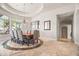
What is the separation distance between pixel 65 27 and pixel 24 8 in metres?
0.75

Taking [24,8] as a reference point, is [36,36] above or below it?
below

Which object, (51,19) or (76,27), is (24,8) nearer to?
(51,19)

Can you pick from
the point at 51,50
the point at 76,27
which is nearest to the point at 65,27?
the point at 76,27


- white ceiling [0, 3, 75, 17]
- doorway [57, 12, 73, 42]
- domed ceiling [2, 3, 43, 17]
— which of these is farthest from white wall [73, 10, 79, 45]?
domed ceiling [2, 3, 43, 17]

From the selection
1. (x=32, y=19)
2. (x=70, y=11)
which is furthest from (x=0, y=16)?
(x=70, y=11)

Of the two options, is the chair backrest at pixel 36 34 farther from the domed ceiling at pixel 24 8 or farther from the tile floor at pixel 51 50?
the domed ceiling at pixel 24 8

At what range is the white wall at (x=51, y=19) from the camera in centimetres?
218

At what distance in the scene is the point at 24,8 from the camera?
2.19 meters

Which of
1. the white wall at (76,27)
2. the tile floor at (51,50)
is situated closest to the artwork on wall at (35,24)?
the tile floor at (51,50)

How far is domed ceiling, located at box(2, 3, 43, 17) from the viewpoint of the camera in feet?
7.03

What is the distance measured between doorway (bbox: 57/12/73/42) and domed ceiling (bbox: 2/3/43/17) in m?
0.39

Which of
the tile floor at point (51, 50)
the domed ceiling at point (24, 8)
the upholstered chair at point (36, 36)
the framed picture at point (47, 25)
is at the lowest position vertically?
the tile floor at point (51, 50)

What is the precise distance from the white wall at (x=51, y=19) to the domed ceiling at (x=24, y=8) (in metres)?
0.10

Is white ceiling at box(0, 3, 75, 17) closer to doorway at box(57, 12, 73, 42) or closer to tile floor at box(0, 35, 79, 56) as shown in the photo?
doorway at box(57, 12, 73, 42)
